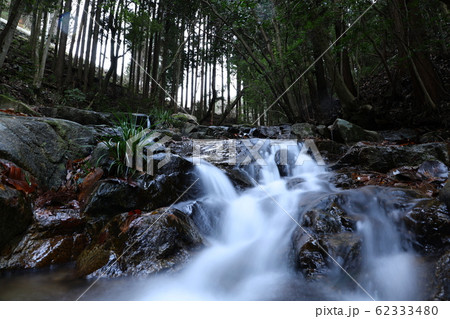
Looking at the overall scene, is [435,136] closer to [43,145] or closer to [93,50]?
[43,145]

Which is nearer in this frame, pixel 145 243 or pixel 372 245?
pixel 372 245

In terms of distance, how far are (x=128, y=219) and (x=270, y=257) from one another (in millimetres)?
1557

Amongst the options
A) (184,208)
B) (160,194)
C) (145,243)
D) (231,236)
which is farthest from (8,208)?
(231,236)

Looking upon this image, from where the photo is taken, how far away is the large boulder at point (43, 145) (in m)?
3.18

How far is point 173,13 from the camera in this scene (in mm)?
14680

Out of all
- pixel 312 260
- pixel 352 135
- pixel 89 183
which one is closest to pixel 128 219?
pixel 89 183

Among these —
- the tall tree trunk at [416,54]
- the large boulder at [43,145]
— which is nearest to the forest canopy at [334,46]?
the tall tree trunk at [416,54]

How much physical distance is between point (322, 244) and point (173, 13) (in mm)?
15682

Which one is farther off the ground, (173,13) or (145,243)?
(173,13)

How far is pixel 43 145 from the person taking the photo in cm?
369

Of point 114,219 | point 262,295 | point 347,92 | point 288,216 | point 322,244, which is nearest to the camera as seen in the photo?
point 262,295

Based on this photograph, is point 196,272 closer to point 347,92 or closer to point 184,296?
point 184,296

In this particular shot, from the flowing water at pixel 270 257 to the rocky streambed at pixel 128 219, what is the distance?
38mm

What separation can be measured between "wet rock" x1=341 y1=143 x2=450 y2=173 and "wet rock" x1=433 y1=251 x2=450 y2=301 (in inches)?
114
